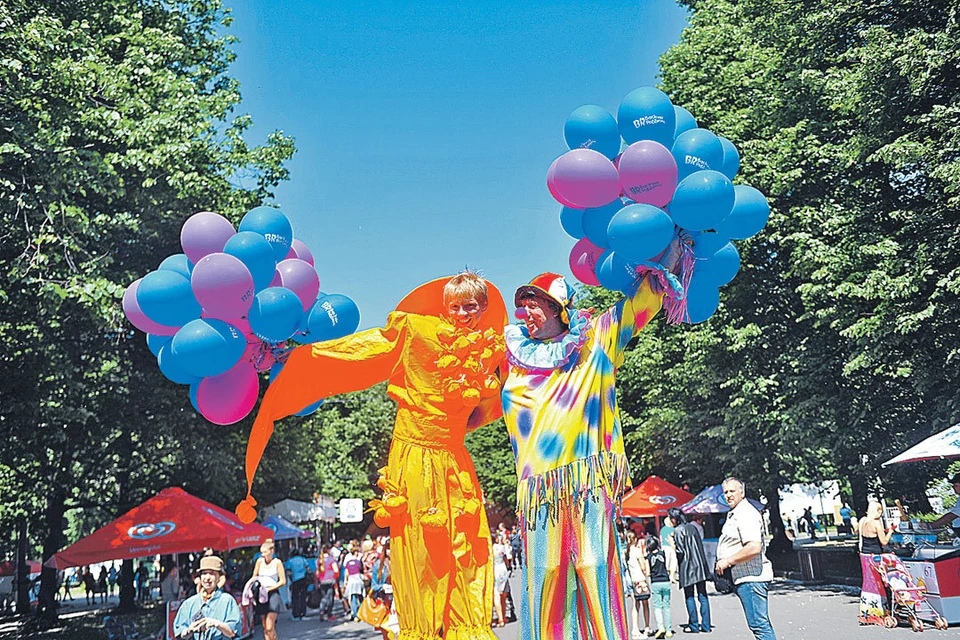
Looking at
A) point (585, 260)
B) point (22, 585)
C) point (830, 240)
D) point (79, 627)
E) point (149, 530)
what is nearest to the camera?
point (585, 260)

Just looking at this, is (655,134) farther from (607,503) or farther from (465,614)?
(465,614)

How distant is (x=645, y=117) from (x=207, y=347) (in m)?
2.72

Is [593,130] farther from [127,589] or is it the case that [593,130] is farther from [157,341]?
[127,589]

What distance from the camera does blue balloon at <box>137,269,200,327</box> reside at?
4.74 metres

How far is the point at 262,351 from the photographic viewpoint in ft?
16.2

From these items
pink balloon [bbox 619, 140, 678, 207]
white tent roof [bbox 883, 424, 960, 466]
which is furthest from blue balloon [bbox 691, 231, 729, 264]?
white tent roof [bbox 883, 424, 960, 466]

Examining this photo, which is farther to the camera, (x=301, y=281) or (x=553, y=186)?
(x=301, y=281)

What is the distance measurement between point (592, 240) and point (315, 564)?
67.5 ft

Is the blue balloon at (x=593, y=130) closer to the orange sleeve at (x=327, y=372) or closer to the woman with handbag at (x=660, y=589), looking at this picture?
the orange sleeve at (x=327, y=372)

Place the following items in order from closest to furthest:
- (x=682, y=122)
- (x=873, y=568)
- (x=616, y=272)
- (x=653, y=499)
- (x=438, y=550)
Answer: (x=438, y=550)
(x=616, y=272)
(x=682, y=122)
(x=873, y=568)
(x=653, y=499)

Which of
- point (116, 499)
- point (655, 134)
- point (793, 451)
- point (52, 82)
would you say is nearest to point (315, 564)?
point (116, 499)

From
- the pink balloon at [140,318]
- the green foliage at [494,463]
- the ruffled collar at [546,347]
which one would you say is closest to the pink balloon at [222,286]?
the pink balloon at [140,318]

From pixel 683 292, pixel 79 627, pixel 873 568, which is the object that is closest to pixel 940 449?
pixel 873 568

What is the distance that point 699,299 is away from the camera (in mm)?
4520
